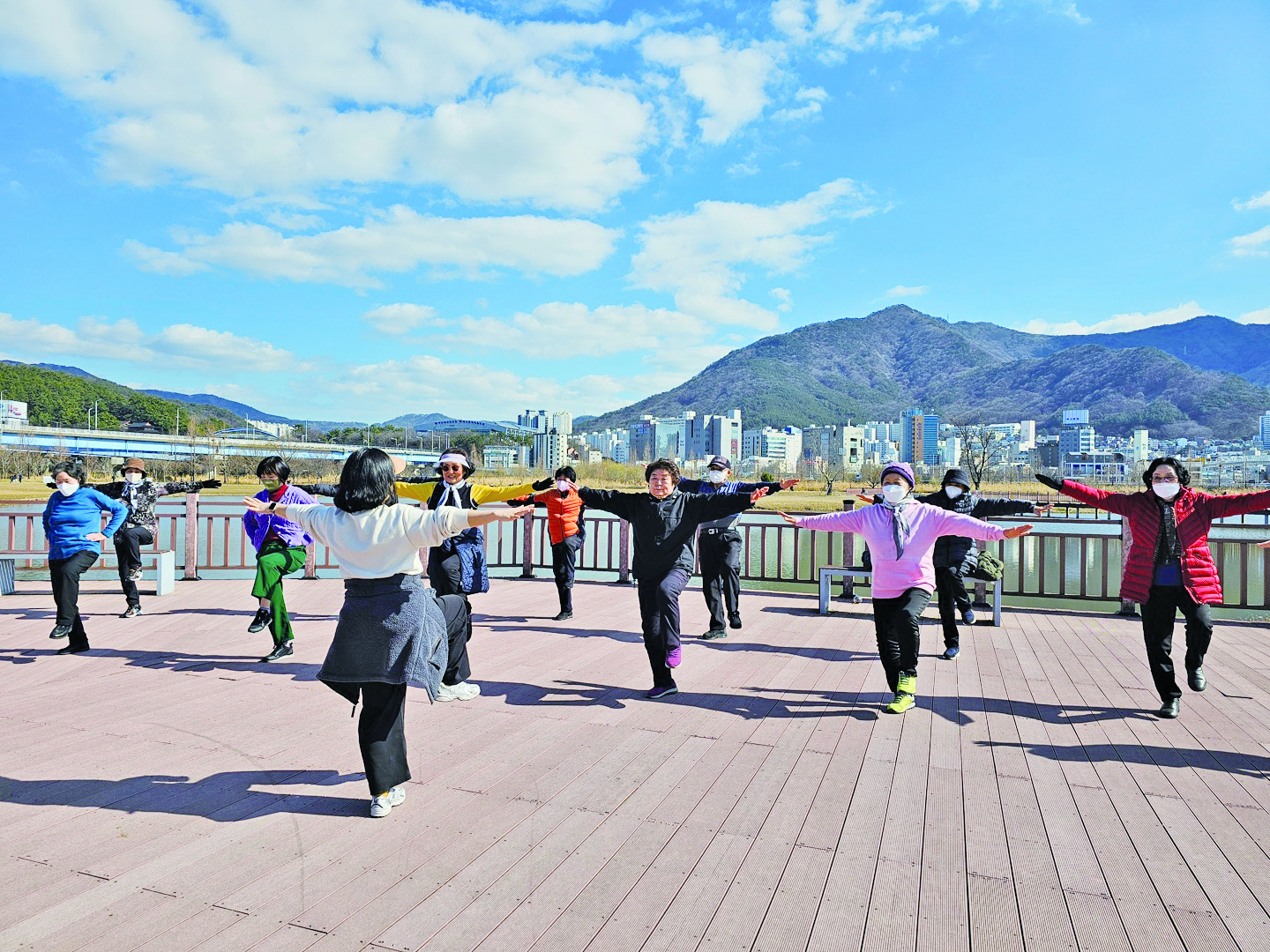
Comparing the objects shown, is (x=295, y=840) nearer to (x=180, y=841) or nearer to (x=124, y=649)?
(x=180, y=841)

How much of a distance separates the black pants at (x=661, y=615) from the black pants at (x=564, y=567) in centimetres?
326

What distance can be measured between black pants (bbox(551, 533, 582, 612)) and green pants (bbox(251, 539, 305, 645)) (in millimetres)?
2930

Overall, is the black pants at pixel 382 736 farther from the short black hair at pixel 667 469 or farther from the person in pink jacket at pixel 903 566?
the person in pink jacket at pixel 903 566

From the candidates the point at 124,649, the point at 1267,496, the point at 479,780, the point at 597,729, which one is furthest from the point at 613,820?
the point at 124,649

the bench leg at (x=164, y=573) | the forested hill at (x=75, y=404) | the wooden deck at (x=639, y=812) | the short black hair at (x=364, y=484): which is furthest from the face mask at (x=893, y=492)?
the forested hill at (x=75, y=404)

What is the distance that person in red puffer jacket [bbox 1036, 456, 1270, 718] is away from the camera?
521 centimetres

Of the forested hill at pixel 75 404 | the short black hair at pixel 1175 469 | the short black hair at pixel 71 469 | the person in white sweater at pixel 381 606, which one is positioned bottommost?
the person in white sweater at pixel 381 606

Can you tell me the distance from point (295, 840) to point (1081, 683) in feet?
19.0

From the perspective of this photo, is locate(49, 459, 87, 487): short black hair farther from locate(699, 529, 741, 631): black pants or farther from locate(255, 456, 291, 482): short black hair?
locate(699, 529, 741, 631): black pants

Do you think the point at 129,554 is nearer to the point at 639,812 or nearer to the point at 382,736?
the point at 382,736

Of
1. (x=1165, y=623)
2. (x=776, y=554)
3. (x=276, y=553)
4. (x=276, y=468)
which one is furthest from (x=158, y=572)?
(x=776, y=554)

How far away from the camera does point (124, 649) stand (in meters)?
6.98

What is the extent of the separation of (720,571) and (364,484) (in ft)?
17.1

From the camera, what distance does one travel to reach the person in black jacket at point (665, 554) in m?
5.55
